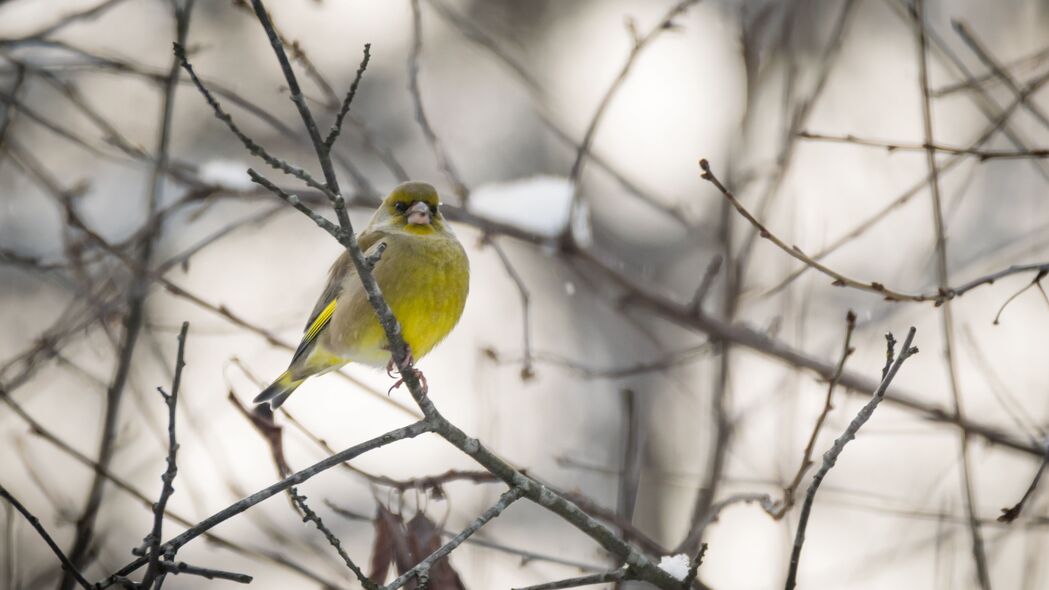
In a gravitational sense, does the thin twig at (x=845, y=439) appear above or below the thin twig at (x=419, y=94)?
below

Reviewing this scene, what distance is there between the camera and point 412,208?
4.49 metres

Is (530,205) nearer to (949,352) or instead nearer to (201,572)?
(949,352)

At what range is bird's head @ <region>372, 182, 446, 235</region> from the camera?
14.9ft

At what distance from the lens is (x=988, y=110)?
13.3 feet

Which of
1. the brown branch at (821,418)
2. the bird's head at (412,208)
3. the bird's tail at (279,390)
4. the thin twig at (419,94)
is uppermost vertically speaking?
the thin twig at (419,94)

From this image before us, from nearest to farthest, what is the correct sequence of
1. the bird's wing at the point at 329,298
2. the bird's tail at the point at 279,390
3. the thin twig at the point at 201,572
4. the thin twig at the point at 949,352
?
the thin twig at the point at 201,572 → the thin twig at the point at 949,352 → the bird's wing at the point at 329,298 → the bird's tail at the point at 279,390

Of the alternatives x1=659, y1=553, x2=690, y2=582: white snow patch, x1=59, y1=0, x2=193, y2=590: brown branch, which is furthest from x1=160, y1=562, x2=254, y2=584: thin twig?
x1=659, y1=553, x2=690, y2=582: white snow patch

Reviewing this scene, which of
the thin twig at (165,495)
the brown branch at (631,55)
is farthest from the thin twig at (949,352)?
the thin twig at (165,495)

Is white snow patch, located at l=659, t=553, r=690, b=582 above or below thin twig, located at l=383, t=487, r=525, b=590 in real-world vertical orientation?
above

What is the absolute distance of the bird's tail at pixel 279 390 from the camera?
4.90 meters

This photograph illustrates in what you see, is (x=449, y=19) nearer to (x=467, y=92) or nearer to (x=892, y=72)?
(x=892, y=72)

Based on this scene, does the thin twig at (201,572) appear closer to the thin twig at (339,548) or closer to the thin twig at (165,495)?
the thin twig at (165,495)

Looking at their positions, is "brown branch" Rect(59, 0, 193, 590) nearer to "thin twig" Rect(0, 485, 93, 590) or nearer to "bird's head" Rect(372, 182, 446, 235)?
"thin twig" Rect(0, 485, 93, 590)

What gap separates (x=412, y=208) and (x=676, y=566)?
206 centimetres
